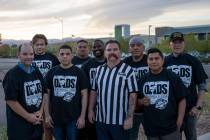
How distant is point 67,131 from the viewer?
19.1 feet

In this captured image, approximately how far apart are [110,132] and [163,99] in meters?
0.87

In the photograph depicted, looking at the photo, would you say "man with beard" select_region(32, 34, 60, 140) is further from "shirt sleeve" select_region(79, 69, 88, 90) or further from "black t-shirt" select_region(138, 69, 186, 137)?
"black t-shirt" select_region(138, 69, 186, 137)

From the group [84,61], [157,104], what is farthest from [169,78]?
[84,61]

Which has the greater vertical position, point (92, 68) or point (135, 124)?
point (92, 68)

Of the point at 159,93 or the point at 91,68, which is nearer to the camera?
the point at 159,93

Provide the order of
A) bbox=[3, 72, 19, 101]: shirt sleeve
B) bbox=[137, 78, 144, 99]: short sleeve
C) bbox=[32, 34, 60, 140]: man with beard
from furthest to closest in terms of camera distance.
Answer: bbox=[32, 34, 60, 140]: man with beard → bbox=[137, 78, 144, 99]: short sleeve → bbox=[3, 72, 19, 101]: shirt sleeve

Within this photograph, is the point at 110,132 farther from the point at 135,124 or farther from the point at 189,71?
the point at 189,71

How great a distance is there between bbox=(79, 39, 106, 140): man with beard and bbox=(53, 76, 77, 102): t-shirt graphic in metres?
0.42

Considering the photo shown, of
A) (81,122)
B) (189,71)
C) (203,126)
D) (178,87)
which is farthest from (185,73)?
(203,126)

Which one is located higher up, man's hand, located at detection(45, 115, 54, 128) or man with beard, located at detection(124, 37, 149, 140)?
man with beard, located at detection(124, 37, 149, 140)

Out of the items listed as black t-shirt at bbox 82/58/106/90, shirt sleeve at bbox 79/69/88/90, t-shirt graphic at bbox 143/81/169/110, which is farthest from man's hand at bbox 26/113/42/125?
t-shirt graphic at bbox 143/81/169/110

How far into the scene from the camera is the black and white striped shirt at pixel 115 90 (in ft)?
17.6

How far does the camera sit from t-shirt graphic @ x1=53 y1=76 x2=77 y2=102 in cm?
566

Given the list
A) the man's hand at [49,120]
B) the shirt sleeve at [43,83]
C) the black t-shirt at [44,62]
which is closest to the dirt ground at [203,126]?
the black t-shirt at [44,62]
